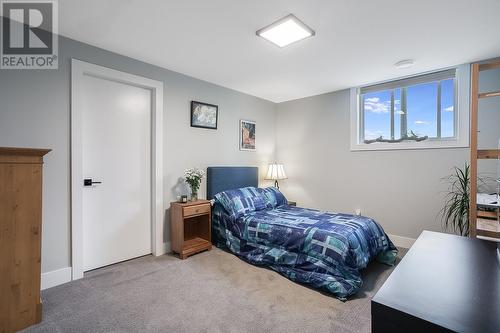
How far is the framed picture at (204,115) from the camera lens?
3390 millimetres

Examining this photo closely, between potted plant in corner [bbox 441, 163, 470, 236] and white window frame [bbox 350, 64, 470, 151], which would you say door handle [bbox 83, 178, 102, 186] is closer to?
white window frame [bbox 350, 64, 470, 151]

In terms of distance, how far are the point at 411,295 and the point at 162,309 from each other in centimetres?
184

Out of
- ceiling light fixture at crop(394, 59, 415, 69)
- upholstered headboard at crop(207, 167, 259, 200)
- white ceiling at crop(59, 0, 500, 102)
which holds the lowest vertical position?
upholstered headboard at crop(207, 167, 259, 200)

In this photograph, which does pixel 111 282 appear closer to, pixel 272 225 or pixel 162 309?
pixel 162 309

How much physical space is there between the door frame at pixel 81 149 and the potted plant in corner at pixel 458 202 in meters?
3.58

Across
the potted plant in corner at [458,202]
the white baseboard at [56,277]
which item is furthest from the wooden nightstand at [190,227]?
the potted plant in corner at [458,202]

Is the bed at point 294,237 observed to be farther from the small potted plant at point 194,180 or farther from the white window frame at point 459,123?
the white window frame at point 459,123

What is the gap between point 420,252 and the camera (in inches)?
44.9

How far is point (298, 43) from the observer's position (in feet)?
7.90

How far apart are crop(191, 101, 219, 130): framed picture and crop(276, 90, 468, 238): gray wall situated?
160cm

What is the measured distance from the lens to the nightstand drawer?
115 inches

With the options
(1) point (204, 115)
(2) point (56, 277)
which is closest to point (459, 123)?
(1) point (204, 115)

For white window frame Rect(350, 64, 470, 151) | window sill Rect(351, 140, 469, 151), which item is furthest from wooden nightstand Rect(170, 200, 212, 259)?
white window frame Rect(350, 64, 470, 151)

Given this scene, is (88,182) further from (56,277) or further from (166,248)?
(166,248)
